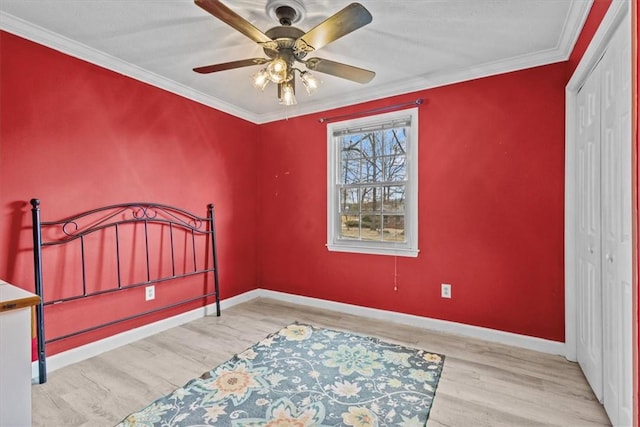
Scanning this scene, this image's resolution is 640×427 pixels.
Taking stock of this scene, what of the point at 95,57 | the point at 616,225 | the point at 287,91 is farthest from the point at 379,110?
the point at 95,57

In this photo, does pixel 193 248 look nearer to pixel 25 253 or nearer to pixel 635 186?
pixel 25 253

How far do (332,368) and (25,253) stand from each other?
2.31m

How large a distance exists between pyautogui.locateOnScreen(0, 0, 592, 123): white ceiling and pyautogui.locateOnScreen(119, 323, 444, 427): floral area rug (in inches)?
95.0

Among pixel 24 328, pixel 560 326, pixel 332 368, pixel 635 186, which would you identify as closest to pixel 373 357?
pixel 332 368

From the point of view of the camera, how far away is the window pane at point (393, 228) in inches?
124

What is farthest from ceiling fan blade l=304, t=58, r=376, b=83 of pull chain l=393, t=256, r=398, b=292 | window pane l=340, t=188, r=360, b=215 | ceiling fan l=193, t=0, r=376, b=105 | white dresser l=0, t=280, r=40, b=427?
white dresser l=0, t=280, r=40, b=427

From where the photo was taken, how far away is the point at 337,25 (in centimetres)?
157

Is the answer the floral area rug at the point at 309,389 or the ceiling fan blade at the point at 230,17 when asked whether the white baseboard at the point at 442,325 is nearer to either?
the floral area rug at the point at 309,389

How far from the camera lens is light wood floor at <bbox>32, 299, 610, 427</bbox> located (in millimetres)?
1717

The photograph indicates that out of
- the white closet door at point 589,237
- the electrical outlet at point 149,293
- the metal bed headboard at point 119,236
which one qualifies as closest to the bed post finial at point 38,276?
the metal bed headboard at point 119,236

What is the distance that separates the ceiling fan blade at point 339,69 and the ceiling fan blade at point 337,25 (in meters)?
0.11

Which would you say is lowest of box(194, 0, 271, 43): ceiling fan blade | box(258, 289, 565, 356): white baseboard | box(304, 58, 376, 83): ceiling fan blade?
box(258, 289, 565, 356): white baseboard

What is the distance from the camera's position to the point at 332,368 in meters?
2.21

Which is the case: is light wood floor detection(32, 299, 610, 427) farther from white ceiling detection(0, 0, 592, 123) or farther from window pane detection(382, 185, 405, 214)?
white ceiling detection(0, 0, 592, 123)
